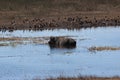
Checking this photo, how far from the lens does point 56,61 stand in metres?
39.4

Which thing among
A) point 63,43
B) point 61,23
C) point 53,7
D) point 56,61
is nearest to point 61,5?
point 53,7

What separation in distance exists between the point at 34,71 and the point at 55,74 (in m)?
2.29

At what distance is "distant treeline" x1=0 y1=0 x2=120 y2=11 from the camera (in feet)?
357

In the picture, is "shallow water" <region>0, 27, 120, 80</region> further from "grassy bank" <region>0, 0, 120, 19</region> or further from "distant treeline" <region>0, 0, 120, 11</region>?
"distant treeline" <region>0, 0, 120, 11</region>

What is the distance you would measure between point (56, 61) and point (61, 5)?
74.0 metres

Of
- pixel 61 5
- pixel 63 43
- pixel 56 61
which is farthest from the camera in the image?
pixel 61 5

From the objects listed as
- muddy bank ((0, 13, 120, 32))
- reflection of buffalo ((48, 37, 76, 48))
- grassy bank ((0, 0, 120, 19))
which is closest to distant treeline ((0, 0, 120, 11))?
grassy bank ((0, 0, 120, 19))

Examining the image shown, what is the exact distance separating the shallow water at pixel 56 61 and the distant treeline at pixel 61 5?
5586 centimetres

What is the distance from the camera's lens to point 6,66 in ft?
122

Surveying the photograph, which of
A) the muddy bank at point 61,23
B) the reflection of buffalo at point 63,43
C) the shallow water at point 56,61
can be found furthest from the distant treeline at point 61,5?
the reflection of buffalo at point 63,43

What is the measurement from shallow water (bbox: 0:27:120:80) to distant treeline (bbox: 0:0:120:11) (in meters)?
55.9

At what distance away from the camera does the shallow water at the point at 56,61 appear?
33.5 meters

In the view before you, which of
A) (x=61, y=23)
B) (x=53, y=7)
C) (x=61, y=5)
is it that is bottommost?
(x=61, y=23)

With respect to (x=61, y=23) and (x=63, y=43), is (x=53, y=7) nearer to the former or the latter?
(x=61, y=23)
